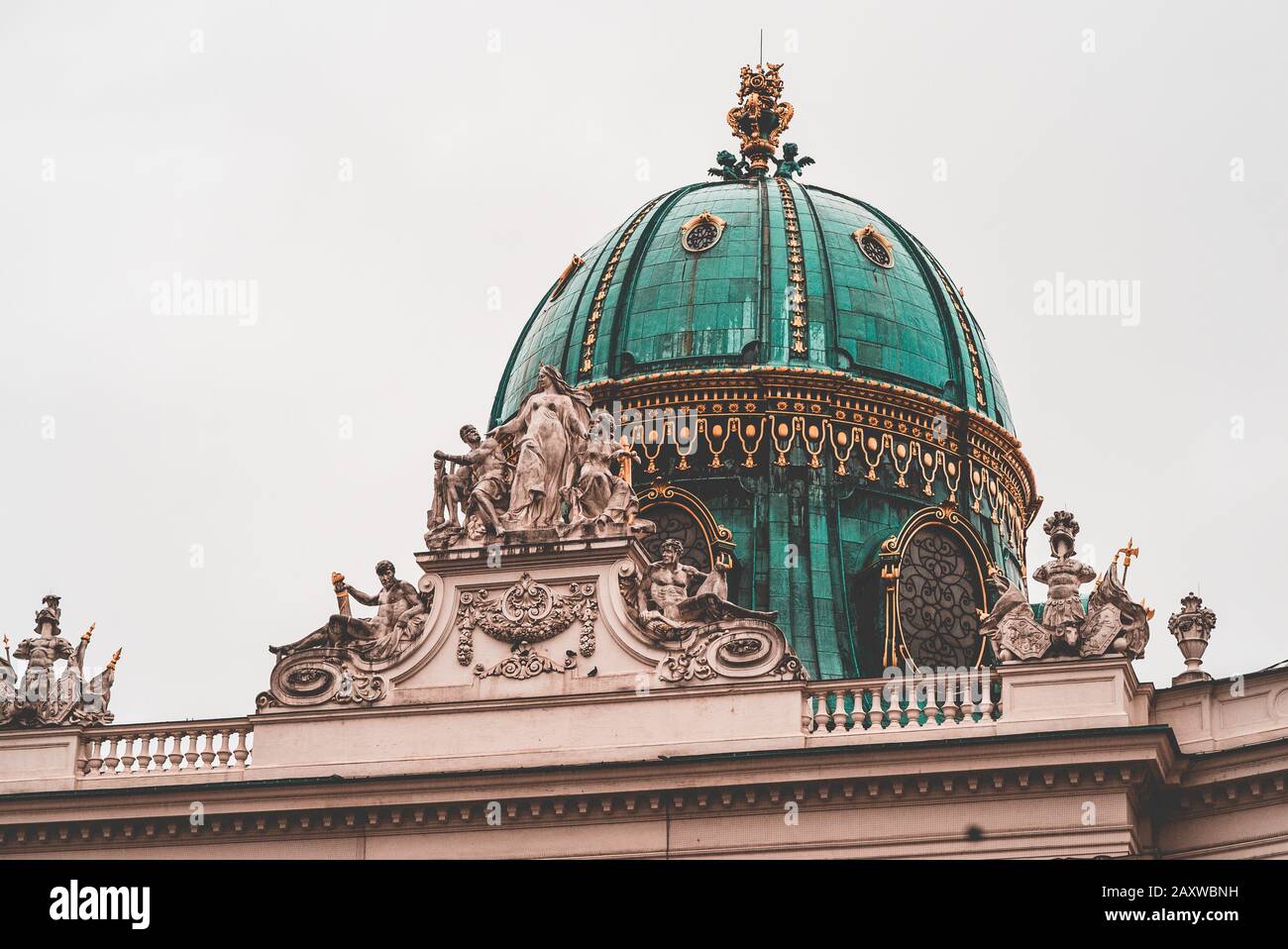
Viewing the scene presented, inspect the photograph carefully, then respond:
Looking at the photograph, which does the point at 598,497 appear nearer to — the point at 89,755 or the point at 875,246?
the point at 89,755

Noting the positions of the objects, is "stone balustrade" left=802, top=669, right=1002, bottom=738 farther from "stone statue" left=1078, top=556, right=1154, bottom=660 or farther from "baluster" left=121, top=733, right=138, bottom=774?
"baluster" left=121, top=733, right=138, bottom=774

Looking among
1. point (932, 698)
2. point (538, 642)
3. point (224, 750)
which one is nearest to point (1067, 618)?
point (932, 698)

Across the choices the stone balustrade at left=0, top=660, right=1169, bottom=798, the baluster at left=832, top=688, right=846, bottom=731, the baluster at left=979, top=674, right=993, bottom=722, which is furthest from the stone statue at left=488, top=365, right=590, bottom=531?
the baluster at left=979, top=674, right=993, bottom=722

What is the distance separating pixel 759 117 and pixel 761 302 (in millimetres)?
5972

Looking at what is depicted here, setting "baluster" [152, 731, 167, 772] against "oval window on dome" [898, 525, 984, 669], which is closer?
"baluster" [152, 731, 167, 772]

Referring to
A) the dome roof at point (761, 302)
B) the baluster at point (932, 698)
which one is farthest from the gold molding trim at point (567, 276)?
the baluster at point (932, 698)

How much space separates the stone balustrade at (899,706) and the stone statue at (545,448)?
14.3ft

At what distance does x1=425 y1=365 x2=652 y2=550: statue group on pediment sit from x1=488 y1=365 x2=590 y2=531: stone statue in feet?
0.04

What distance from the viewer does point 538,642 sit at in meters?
37.1

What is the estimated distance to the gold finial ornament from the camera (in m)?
50.5

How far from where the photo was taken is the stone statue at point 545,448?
37.7 m
